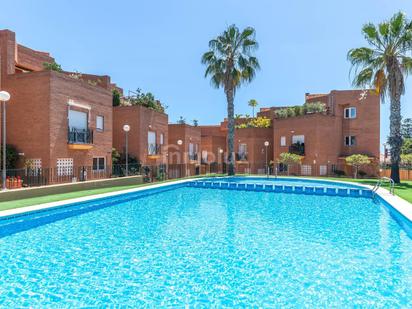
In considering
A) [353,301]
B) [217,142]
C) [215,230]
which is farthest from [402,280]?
[217,142]

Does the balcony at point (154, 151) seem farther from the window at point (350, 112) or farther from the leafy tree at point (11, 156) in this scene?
the window at point (350, 112)

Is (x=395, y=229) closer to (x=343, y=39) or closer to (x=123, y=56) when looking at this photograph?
(x=343, y=39)

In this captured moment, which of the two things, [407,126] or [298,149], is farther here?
[407,126]

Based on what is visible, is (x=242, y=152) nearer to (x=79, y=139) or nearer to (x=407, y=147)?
(x=79, y=139)

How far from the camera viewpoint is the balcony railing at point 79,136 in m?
17.1

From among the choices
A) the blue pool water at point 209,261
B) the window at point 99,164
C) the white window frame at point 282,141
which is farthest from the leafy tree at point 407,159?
the window at point 99,164

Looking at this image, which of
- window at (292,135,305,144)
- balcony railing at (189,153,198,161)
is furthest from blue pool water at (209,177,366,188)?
balcony railing at (189,153,198,161)

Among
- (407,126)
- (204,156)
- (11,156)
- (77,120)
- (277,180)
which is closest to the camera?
(11,156)

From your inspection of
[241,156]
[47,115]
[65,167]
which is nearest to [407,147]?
[241,156]

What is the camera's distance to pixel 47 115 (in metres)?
15.6

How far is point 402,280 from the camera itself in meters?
5.23

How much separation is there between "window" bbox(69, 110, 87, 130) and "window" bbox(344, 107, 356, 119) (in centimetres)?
2560

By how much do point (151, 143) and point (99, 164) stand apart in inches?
254

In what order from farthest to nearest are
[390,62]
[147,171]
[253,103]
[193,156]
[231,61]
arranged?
[253,103] < [193,156] < [231,61] < [147,171] < [390,62]
